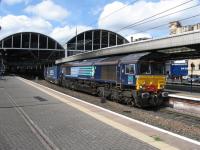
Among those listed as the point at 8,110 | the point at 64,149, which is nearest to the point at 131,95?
the point at 8,110

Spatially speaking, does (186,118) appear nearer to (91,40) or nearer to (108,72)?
(108,72)

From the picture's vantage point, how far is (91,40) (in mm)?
86750

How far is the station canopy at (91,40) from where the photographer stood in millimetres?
84475

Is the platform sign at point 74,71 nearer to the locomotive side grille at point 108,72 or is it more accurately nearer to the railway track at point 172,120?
the locomotive side grille at point 108,72

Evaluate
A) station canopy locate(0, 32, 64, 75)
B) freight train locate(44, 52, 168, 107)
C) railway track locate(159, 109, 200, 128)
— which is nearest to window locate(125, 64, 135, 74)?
freight train locate(44, 52, 168, 107)

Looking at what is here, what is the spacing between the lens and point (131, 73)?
71.1 feet

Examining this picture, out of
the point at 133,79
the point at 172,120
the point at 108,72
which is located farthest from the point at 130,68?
the point at 172,120

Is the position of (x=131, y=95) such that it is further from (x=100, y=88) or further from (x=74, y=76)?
(x=74, y=76)

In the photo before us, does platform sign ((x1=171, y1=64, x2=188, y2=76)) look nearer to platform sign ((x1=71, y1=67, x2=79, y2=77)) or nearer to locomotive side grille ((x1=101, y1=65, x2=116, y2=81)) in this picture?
platform sign ((x1=71, y1=67, x2=79, y2=77))

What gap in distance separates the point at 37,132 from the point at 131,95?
11.4 metres

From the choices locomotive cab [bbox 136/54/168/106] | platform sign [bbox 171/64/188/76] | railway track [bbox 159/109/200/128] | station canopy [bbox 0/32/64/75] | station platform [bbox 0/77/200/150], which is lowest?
railway track [bbox 159/109/200/128]

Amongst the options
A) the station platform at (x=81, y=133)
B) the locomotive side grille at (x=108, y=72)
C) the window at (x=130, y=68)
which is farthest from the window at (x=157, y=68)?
the station platform at (x=81, y=133)

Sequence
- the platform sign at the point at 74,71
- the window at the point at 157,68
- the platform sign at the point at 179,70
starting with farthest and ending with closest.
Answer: the platform sign at the point at 179,70, the platform sign at the point at 74,71, the window at the point at 157,68

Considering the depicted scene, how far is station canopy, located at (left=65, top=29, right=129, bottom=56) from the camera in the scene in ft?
277
